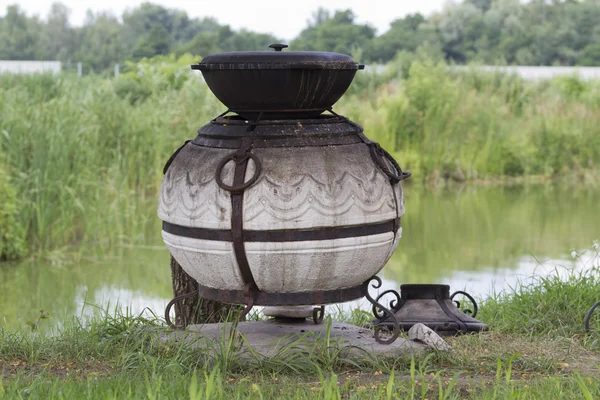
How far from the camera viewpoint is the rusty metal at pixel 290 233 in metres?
3.68

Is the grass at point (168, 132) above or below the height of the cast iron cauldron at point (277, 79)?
below

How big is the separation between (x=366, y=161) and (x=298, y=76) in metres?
0.45

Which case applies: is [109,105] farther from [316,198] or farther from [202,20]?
[202,20]

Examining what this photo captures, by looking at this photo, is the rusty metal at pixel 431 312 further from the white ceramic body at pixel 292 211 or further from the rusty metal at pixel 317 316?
the white ceramic body at pixel 292 211

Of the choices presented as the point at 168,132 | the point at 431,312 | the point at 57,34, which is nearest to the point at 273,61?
the point at 431,312

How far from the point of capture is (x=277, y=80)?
3807mm

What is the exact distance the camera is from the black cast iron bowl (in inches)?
149

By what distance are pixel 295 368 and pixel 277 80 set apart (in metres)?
1.16

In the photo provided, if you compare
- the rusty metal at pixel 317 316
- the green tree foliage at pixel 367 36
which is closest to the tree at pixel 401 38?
the green tree foliage at pixel 367 36

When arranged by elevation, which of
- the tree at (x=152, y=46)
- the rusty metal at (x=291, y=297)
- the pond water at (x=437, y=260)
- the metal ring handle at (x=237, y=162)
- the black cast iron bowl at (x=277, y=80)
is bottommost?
the pond water at (x=437, y=260)

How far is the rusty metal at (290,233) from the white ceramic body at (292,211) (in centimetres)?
2

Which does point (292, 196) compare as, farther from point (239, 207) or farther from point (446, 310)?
point (446, 310)

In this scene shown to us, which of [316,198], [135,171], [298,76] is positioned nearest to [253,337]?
[316,198]

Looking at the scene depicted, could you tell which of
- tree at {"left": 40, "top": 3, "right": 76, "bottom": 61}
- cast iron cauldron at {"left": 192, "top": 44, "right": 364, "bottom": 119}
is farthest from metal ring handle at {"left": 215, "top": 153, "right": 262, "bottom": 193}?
tree at {"left": 40, "top": 3, "right": 76, "bottom": 61}
